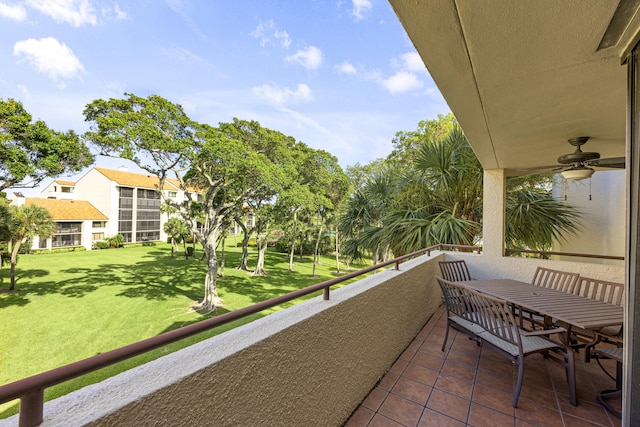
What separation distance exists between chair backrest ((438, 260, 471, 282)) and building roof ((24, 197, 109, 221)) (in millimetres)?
30780

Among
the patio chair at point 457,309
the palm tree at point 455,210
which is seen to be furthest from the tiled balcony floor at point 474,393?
the palm tree at point 455,210

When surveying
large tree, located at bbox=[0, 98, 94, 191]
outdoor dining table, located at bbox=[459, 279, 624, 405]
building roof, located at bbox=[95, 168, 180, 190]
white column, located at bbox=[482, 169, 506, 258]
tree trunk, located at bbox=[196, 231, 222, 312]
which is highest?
building roof, located at bbox=[95, 168, 180, 190]

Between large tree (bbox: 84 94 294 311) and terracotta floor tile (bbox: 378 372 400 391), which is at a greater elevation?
large tree (bbox: 84 94 294 311)

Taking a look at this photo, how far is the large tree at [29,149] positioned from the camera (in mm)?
7609

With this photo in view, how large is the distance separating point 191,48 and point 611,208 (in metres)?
16.3

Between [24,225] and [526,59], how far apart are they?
62.2 feet

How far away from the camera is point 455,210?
214 inches

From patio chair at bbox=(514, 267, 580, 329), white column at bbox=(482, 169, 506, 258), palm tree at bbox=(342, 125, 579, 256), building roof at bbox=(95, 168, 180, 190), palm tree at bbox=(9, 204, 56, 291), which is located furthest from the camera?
building roof at bbox=(95, 168, 180, 190)

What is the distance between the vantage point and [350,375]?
183 cm

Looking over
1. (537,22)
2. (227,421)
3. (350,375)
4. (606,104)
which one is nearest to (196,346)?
(227,421)

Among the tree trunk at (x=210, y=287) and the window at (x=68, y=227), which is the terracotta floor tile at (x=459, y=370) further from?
the window at (x=68, y=227)

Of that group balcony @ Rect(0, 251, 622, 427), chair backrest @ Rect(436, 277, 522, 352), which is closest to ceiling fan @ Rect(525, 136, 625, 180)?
balcony @ Rect(0, 251, 622, 427)

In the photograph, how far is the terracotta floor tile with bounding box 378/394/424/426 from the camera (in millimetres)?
1838

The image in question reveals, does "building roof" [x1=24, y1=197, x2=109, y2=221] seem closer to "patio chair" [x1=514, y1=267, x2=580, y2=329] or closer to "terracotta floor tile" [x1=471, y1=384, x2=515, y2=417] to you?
"terracotta floor tile" [x1=471, y1=384, x2=515, y2=417]
